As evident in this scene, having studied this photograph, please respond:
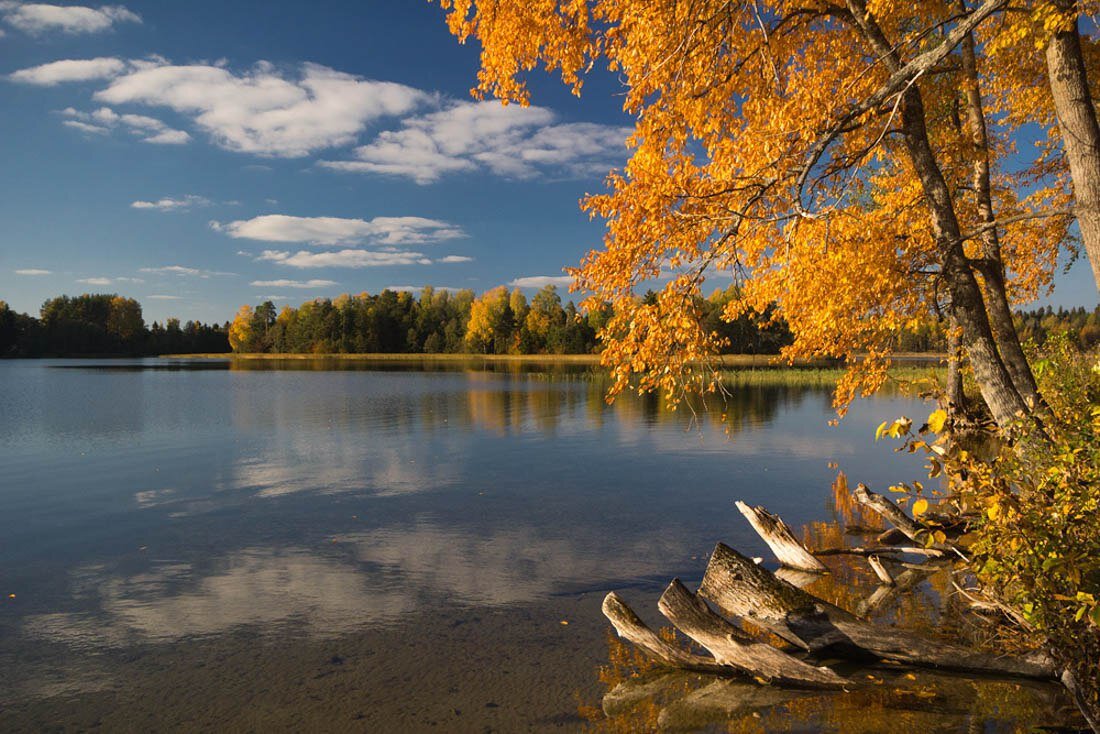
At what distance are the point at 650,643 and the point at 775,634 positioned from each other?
5.04 feet

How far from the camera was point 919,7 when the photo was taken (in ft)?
34.1

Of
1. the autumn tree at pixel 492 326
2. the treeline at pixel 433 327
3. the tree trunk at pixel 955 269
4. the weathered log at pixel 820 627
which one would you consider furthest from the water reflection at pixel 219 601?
the autumn tree at pixel 492 326

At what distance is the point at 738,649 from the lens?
6.20 metres

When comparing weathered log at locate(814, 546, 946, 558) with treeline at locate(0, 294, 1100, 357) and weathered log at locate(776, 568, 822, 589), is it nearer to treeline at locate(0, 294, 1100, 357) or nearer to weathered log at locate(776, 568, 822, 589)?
weathered log at locate(776, 568, 822, 589)

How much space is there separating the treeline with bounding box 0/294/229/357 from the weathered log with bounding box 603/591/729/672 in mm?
173184

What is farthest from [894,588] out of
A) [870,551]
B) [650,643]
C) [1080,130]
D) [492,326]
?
[492,326]

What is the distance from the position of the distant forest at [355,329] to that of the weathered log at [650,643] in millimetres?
107984

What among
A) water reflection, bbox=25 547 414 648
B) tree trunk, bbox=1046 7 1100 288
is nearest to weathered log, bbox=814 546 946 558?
tree trunk, bbox=1046 7 1100 288

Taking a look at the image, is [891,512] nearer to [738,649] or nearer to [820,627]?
[820,627]

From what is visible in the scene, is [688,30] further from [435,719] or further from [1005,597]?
[435,719]

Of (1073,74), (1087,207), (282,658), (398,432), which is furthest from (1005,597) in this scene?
(398,432)

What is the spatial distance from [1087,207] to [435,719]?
861cm

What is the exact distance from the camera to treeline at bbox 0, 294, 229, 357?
466 ft

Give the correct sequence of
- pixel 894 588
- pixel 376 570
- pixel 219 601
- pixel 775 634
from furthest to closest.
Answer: pixel 376 570, pixel 894 588, pixel 219 601, pixel 775 634
